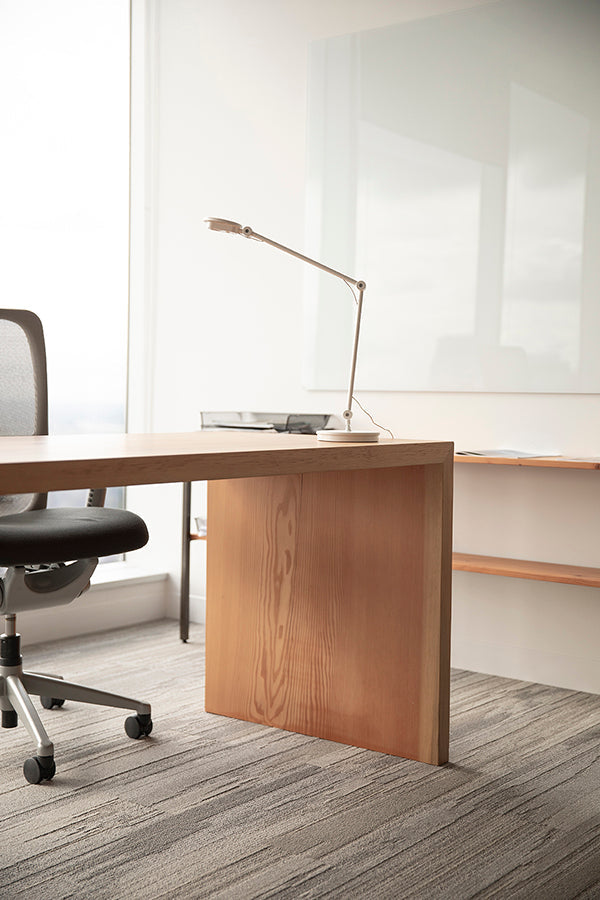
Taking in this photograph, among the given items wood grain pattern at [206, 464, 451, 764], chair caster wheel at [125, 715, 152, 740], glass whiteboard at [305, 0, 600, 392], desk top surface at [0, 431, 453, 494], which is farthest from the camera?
glass whiteboard at [305, 0, 600, 392]

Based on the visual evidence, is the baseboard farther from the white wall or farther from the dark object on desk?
the dark object on desk

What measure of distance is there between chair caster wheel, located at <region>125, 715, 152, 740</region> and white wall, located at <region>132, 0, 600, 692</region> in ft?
4.13

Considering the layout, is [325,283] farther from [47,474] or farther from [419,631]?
[47,474]

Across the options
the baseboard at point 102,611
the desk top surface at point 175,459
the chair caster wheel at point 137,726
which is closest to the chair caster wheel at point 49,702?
the chair caster wheel at point 137,726

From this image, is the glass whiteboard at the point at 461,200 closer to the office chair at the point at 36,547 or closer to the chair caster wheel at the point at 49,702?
the office chair at the point at 36,547

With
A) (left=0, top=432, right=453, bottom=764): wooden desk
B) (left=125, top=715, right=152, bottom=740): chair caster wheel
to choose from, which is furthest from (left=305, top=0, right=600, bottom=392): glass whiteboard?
(left=125, top=715, right=152, bottom=740): chair caster wheel

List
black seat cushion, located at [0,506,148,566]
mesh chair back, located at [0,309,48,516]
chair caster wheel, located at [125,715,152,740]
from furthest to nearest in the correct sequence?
mesh chair back, located at [0,309,48,516]
chair caster wheel, located at [125,715,152,740]
black seat cushion, located at [0,506,148,566]

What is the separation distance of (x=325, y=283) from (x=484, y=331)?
67cm

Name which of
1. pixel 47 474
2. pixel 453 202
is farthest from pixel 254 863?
pixel 453 202

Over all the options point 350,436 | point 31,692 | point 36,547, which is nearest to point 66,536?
point 36,547

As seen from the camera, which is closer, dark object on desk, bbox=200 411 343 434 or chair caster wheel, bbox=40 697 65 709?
chair caster wheel, bbox=40 697 65 709

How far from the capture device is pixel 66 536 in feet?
7.25

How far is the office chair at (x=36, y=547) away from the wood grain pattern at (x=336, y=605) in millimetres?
325

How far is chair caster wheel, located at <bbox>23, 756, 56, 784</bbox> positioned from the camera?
218 centimetres
